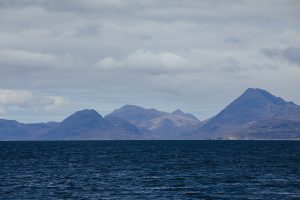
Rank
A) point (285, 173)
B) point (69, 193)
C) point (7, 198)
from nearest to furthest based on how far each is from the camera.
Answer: point (7, 198) < point (69, 193) < point (285, 173)

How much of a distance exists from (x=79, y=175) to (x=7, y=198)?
35.2 m

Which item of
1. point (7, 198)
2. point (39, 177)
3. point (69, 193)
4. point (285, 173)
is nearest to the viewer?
point (7, 198)

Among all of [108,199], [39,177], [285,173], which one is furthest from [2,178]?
[285,173]

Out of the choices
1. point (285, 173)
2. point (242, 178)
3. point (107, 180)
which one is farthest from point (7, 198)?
point (285, 173)

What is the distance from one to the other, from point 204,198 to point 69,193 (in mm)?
20896

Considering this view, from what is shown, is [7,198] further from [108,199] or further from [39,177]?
[39,177]

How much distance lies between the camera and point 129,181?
9756 cm

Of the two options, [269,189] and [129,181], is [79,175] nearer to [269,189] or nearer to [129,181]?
[129,181]

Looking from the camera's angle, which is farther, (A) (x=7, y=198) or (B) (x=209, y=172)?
(B) (x=209, y=172)

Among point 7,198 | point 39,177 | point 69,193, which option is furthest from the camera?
point 39,177

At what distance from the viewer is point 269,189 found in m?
84.4

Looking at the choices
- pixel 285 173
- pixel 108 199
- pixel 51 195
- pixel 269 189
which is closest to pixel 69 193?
pixel 51 195

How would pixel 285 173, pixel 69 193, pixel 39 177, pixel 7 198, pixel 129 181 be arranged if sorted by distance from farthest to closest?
pixel 285 173
pixel 39 177
pixel 129 181
pixel 69 193
pixel 7 198

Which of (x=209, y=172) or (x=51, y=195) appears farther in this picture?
(x=209, y=172)
